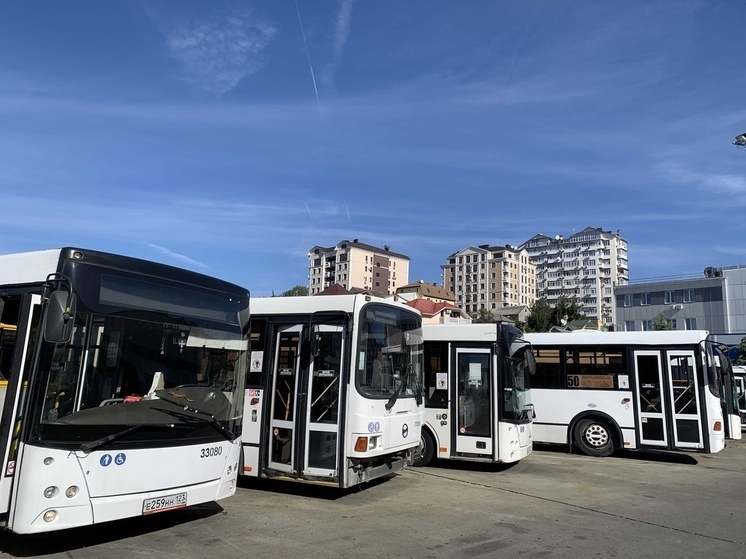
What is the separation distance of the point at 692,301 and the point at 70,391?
6641cm

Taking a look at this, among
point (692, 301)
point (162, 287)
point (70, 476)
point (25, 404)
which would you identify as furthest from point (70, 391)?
point (692, 301)

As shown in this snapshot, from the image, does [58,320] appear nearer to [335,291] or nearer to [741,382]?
[741,382]

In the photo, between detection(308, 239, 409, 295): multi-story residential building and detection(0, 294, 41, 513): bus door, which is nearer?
detection(0, 294, 41, 513): bus door

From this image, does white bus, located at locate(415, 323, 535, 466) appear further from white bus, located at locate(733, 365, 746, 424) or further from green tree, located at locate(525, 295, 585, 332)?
green tree, located at locate(525, 295, 585, 332)

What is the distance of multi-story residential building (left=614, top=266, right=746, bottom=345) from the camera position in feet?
193

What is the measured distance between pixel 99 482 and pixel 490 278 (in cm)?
14301

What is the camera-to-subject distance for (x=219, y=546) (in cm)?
643

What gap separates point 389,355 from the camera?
9250mm

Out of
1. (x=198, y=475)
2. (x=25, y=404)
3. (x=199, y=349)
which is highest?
(x=199, y=349)

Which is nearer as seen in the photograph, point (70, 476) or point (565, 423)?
point (70, 476)

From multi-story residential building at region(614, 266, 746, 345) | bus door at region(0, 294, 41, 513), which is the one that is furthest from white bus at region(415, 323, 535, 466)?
multi-story residential building at region(614, 266, 746, 345)

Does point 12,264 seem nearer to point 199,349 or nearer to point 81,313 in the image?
point 81,313

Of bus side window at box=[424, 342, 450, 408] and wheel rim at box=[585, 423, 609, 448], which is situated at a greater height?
bus side window at box=[424, 342, 450, 408]

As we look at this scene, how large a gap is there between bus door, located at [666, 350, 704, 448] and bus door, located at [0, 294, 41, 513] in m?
12.9
